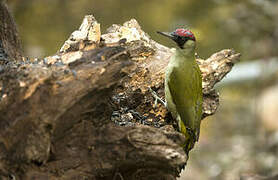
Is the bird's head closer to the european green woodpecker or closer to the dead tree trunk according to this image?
the european green woodpecker

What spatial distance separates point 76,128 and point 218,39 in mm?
8411

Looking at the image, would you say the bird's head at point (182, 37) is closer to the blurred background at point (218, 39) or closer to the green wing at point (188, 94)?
the green wing at point (188, 94)

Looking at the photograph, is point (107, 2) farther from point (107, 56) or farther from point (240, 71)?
point (107, 56)

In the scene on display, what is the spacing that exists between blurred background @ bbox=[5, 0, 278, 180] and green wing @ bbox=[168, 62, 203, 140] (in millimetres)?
4082

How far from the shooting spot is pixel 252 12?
30.8 feet

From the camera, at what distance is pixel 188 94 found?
3900mm

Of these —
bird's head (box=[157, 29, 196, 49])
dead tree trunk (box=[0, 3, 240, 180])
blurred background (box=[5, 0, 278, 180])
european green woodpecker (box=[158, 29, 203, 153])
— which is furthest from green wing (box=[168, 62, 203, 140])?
blurred background (box=[5, 0, 278, 180])

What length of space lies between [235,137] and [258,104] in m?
0.92

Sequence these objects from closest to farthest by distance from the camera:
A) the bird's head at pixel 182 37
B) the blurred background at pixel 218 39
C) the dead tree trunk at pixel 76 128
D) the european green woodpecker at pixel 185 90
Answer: the dead tree trunk at pixel 76 128
the european green woodpecker at pixel 185 90
the bird's head at pixel 182 37
the blurred background at pixel 218 39

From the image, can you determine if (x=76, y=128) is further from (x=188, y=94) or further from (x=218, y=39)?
(x=218, y=39)

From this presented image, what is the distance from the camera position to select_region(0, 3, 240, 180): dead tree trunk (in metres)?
2.43

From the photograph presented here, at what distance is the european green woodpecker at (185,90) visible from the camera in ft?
12.4

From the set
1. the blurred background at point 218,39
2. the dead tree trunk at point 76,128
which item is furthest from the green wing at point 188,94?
the blurred background at point 218,39

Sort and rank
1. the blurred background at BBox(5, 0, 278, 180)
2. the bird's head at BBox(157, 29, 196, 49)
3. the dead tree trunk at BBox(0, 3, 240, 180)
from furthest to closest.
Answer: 1. the blurred background at BBox(5, 0, 278, 180)
2. the bird's head at BBox(157, 29, 196, 49)
3. the dead tree trunk at BBox(0, 3, 240, 180)
